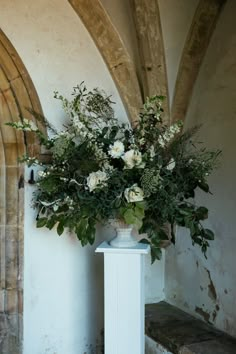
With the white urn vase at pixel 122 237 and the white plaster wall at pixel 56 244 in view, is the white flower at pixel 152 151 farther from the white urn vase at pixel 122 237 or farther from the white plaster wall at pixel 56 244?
the white plaster wall at pixel 56 244

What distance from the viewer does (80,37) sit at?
9.08ft

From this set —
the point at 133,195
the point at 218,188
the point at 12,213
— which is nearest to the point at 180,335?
the point at 218,188

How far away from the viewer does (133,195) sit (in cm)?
206

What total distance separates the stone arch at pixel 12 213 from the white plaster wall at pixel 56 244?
0.05 meters

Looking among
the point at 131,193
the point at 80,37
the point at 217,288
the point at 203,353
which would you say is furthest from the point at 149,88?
the point at 203,353

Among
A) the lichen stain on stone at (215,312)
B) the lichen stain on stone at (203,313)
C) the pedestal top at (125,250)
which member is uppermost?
the pedestal top at (125,250)

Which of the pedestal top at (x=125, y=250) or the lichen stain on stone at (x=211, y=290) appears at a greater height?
the pedestal top at (x=125, y=250)

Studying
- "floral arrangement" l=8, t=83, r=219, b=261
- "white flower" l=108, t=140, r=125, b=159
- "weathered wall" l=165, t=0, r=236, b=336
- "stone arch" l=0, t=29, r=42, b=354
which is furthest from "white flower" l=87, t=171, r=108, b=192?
"weathered wall" l=165, t=0, r=236, b=336

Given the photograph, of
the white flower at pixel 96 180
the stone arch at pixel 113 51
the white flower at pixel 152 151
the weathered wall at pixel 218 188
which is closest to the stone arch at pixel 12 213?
the stone arch at pixel 113 51

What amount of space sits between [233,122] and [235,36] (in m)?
0.53

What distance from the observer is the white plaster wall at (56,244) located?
2.64 metres

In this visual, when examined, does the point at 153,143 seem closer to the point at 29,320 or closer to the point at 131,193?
the point at 131,193

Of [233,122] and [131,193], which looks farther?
[233,122]

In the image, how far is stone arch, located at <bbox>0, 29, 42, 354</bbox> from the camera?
2.63 meters
